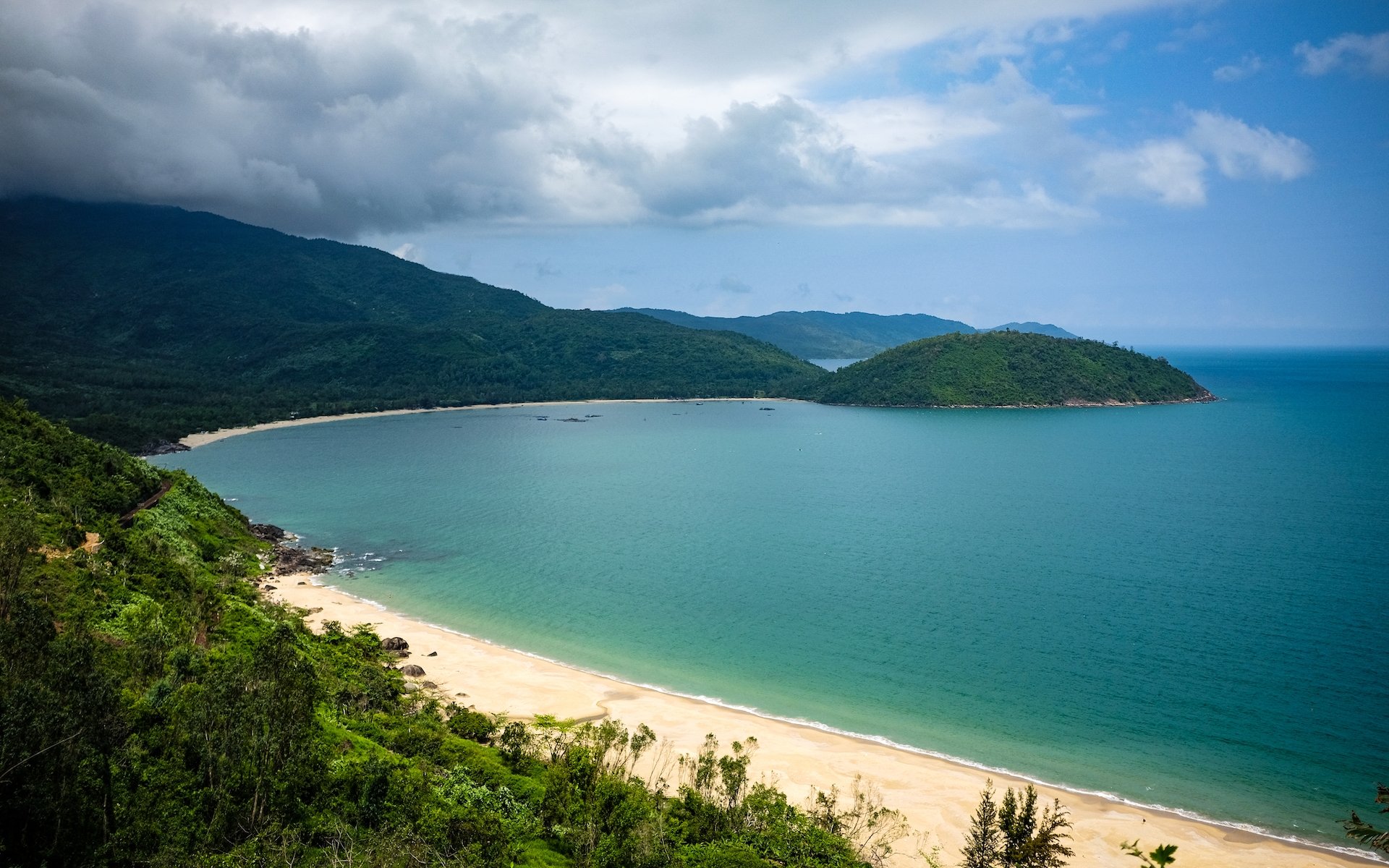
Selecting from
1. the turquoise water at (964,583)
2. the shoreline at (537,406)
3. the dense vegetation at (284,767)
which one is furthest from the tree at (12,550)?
the shoreline at (537,406)

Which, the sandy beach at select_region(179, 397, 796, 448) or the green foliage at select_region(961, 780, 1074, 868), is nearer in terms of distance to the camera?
the green foliage at select_region(961, 780, 1074, 868)

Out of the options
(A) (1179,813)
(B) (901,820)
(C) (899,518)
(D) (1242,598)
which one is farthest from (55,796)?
(C) (899,518)

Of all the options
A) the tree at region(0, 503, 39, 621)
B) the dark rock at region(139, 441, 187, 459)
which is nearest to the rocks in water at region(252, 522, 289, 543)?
the tree at region(0, 503, 39, 621)

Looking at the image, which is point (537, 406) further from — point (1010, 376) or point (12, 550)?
point (12, 550)

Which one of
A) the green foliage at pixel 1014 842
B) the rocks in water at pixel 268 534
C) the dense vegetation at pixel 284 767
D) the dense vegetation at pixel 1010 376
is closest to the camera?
the dense vegetation at pixel 284 767

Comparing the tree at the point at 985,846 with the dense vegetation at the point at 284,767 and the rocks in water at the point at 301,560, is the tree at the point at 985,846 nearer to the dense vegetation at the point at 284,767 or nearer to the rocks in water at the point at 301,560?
the dense vegetation at the point at 284,767

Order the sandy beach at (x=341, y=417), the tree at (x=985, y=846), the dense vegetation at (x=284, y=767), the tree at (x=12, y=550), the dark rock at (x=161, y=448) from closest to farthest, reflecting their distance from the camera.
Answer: the dense vegetation at (x=284, y=767) < the tree at (x=985, y=846) < the tree at (x=12, y=550) < the dark rock at (x=161, y=448) < the sandy beach at (x=341, y=417)

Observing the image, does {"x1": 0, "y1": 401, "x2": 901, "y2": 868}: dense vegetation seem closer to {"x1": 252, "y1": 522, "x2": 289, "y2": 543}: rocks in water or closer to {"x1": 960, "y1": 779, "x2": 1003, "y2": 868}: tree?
{"x1": 960, "y1": 779, "x2": 1003, "y2": 868}: tree

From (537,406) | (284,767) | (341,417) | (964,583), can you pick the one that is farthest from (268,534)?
(537,406)
